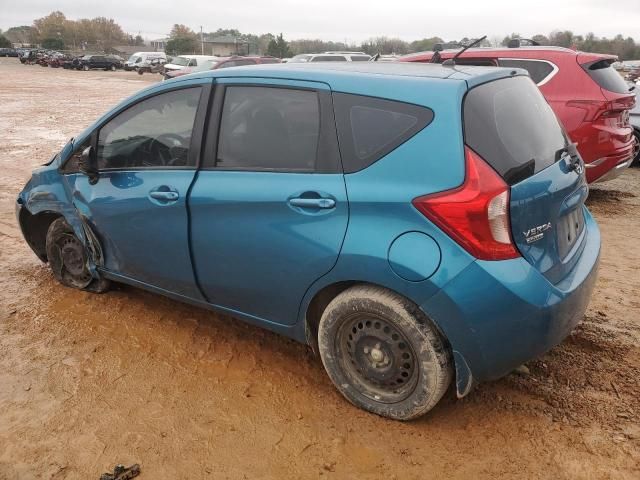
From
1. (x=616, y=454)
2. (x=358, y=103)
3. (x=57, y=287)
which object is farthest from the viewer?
(x=57, y=287)

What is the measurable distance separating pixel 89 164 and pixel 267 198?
1523mm

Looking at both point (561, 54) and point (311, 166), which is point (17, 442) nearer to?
point (311, 166)

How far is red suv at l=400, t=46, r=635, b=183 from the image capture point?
5.78 m

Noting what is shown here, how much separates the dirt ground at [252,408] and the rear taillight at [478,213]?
3.23ft

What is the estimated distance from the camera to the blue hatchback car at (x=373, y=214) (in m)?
2.37

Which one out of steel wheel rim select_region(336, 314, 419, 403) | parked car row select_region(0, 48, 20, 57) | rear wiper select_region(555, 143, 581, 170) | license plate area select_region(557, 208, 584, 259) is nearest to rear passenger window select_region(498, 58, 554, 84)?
rear wiper select_region(555, 143, 581, 170)

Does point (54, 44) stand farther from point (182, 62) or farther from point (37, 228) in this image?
point (37, 228)

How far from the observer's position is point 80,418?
2.87 metres

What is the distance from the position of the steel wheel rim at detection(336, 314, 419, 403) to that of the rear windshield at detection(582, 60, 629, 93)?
469 centimetres

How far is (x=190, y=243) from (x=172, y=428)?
1028 mm

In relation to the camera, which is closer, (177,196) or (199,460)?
(199,460)

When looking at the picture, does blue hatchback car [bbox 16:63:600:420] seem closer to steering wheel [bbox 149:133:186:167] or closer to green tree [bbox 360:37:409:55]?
steering wheel [bbox 149:133:186:167]

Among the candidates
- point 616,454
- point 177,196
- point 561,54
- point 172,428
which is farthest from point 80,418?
point 561,54

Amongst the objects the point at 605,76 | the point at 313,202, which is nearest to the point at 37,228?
the point at 313,202
